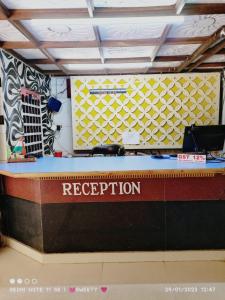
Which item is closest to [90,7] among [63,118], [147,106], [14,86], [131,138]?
[14,86]

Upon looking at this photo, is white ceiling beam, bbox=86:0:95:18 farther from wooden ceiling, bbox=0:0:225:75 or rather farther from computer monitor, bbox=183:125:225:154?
computer monitor, bbox=183:125:225:154

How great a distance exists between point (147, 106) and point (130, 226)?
3060mm

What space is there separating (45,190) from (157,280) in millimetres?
1419

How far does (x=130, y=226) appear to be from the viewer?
2502 millimetres

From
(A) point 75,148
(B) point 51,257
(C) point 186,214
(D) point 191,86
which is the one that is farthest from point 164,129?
(B) point 51,257

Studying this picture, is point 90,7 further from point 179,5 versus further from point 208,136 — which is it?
point 208,136

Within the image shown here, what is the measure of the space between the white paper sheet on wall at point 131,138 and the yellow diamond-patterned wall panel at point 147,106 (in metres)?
0.08

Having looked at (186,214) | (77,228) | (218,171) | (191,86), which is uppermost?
(191,86)

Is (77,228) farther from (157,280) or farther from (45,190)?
(157,280)

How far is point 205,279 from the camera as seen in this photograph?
219 centimetres

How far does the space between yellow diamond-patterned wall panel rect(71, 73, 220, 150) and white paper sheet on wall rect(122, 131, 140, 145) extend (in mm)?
78

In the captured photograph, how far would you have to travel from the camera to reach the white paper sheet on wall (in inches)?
199

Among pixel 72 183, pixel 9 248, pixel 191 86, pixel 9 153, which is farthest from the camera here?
pixel 191 86

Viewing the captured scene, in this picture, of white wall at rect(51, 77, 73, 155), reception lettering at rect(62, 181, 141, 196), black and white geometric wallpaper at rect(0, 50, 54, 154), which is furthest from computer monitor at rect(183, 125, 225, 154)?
white wall at rect(51, 77, 73, 155)
